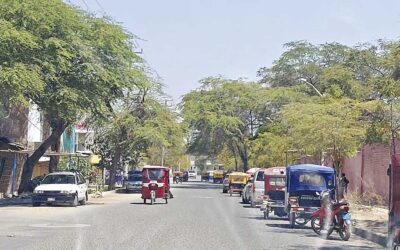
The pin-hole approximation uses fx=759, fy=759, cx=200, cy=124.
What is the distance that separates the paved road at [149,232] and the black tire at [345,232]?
310mm

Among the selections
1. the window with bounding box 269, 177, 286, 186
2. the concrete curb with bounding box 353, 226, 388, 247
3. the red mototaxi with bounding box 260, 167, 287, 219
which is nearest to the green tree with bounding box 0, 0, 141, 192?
the window with bounding box 269, 177, 286, 186

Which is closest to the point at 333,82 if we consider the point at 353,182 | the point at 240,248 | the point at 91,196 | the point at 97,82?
the point at 353,182

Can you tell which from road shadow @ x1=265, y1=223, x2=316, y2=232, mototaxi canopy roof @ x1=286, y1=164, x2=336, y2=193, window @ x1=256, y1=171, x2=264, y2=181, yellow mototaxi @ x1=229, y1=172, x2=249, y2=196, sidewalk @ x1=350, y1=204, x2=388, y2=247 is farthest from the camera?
yellow mototaxi @ x1=229, y1=172, x2=249, y2=196

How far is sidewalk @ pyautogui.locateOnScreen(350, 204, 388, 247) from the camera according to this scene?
896 inches

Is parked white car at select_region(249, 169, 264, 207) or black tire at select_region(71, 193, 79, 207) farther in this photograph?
parked white car at select_region(249, 169, 264, 207)

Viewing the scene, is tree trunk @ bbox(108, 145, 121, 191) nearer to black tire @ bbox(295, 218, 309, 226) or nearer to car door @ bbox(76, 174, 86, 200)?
car door @ bbox(76, 174, 86, 200)

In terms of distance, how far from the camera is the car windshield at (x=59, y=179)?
3619 cm

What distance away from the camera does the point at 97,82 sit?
35844 mm

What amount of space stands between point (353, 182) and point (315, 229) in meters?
25.5

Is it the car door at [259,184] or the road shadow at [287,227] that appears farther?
the car door at [259,184]

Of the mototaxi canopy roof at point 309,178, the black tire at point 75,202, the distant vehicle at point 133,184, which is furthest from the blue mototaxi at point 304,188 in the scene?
the distant vehicle at point 133,184

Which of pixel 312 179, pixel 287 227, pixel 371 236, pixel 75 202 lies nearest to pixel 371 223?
pixel 312 179

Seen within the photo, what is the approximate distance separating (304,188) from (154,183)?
13.8 meters

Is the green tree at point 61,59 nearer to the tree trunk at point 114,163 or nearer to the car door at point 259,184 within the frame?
the car door at point 259,184
